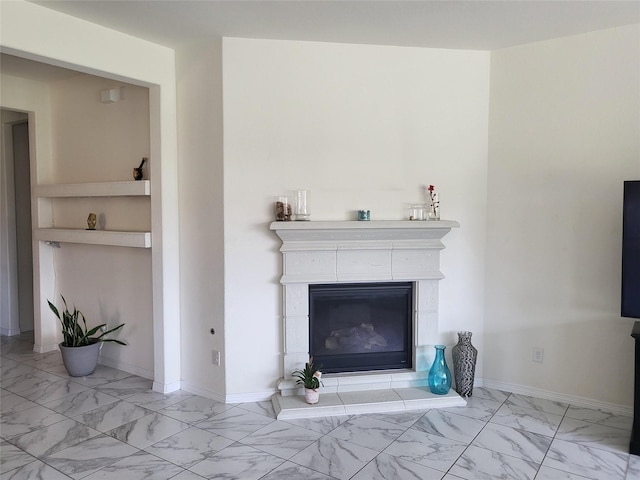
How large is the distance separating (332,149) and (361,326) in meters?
1.30

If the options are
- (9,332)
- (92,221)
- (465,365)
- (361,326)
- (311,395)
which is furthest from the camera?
(9,332)

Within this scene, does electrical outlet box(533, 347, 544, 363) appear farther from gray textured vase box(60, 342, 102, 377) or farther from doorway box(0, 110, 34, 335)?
doorway box(0, 110, 34, 335)

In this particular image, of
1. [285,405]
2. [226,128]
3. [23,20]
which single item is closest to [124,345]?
[285,405]

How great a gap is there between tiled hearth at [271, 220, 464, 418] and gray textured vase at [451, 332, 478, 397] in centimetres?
16

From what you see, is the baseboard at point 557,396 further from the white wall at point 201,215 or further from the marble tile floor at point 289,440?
the white wall at point 201,215

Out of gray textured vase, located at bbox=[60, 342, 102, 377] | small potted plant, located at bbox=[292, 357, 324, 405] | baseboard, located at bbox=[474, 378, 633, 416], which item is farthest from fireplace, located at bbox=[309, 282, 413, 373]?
gray textured vase, located at bbox=[60, 342, 102, 377]

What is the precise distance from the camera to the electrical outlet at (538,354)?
344cm

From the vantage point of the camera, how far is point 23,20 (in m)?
2.68

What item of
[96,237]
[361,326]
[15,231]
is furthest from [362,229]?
[15,231]

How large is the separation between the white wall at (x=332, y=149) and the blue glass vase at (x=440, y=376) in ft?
1.31

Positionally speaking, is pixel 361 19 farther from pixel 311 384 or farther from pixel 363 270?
pixel 311 384

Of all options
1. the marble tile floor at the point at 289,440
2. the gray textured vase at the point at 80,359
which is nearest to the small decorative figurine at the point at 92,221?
the gray textured vase at the point at 80,359

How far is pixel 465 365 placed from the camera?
342 cm

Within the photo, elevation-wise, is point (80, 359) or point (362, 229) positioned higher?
point (362, 229)
